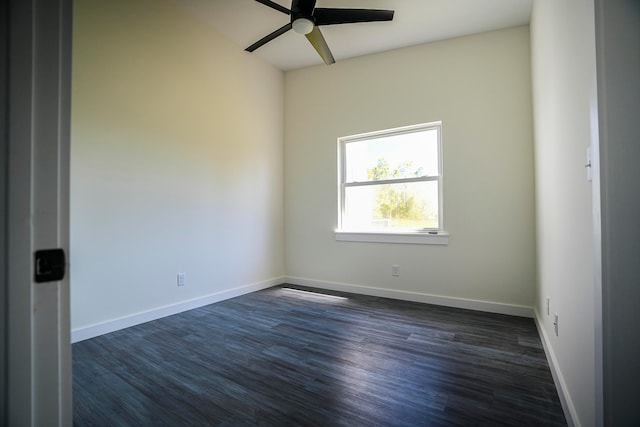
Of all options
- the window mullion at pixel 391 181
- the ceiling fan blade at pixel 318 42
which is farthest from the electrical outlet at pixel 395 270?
the ceiling fan blade at pixel 318 42

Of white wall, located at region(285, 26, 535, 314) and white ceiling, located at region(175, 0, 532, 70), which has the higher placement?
white ceiling, located at region(175, 0, 532, 70)

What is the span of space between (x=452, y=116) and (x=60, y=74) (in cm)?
340

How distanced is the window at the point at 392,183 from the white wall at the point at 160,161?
3.84 ft

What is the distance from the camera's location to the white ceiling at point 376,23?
109 inches

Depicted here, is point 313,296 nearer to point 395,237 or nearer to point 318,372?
point 395,237

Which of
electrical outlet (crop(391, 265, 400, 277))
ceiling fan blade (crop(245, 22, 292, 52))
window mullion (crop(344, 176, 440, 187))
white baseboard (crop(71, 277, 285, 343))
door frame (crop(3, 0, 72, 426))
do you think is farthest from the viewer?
electrical outlet (crop(391, 265, 400, 277))

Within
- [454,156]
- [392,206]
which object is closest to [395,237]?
[392,206]

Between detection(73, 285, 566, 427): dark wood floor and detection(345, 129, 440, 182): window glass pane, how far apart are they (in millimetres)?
1656

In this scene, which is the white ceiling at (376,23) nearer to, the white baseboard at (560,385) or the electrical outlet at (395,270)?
the electrical outlet at (395,270)

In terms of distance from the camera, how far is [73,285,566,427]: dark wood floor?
148 centimetres

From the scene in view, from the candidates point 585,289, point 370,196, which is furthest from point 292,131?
point 585,289

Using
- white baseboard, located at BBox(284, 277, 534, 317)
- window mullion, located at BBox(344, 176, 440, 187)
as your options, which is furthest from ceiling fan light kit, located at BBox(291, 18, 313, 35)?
white baseboard, located at BBox(284, 277, 534, 317)

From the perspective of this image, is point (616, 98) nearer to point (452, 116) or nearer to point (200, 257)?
point (452, 116)

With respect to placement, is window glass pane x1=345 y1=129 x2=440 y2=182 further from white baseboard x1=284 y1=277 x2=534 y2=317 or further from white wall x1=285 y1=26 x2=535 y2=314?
white baseboard x1=284 y1=277 x2=534 y2=317
